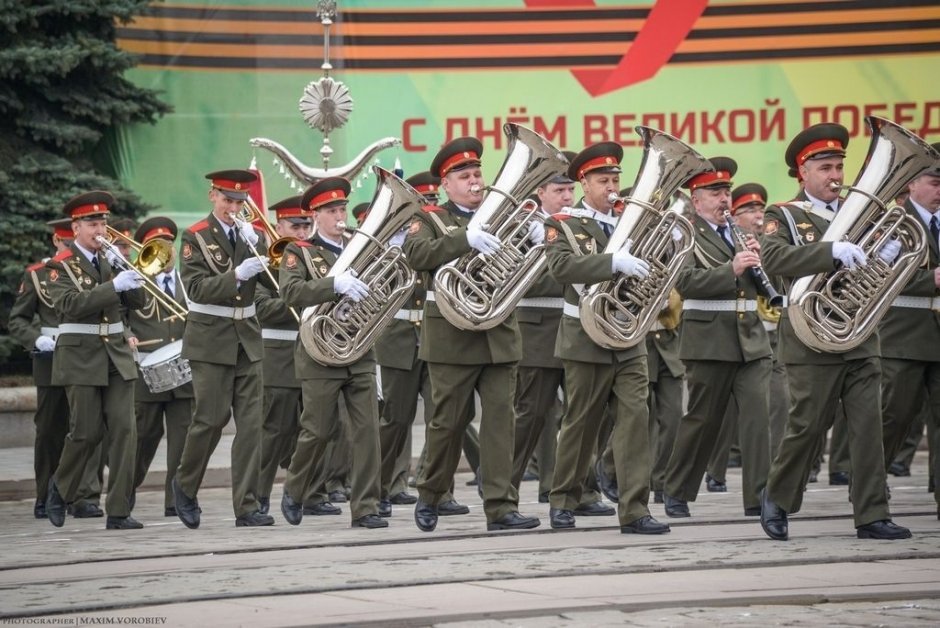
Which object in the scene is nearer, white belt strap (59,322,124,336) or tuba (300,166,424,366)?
tuba (300,166,424,366)

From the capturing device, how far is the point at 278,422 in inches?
558

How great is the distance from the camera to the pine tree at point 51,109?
18.8m

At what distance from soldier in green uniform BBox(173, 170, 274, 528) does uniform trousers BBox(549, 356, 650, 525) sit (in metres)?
2.25

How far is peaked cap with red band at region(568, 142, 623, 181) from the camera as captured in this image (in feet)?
38.3

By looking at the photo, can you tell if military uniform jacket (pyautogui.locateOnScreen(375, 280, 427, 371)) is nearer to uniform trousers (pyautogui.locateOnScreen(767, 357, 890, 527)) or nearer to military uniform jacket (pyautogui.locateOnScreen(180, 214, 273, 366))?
military uniform jacket (pyautogui.locateOnScreen(180, 214, 273, 366))

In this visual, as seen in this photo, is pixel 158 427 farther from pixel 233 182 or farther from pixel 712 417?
pixel 712 417

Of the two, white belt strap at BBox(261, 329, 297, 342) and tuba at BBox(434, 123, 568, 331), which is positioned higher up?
tuba at BBox(434, 123, 568, 331)

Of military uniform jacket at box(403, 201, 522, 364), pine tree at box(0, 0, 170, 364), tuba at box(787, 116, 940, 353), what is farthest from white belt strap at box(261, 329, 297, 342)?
pine tree at box(0, 0, 170, 364)

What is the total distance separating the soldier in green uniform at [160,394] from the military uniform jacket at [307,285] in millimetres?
1724

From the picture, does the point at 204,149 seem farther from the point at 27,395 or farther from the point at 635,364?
the point at 635,364

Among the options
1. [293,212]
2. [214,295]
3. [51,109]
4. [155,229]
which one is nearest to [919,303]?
[214,295]

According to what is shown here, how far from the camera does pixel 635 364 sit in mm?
11508

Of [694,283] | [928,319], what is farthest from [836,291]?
[694,283]

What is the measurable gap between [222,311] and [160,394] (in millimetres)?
1830
